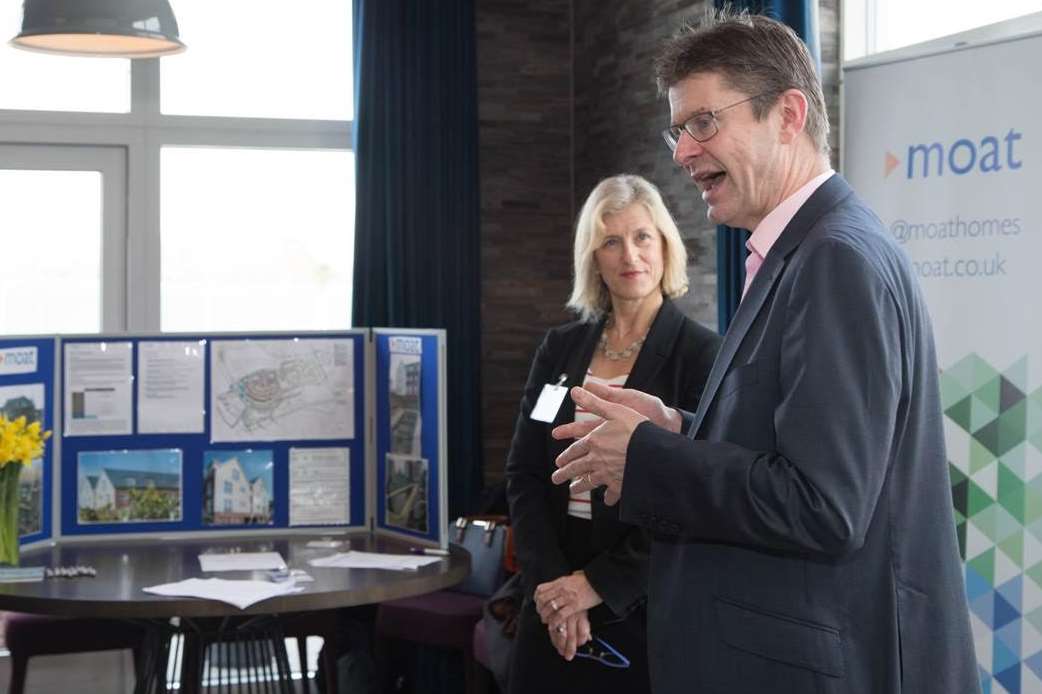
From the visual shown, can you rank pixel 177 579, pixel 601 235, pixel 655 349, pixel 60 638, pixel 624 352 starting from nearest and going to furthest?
pixel 655 349
pixel 624 352
pixel 601 235
pixel 177 579
pixel 60 638

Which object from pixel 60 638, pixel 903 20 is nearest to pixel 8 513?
pixel 60 638

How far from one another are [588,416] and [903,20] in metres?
1.74

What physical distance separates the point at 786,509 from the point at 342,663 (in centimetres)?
328

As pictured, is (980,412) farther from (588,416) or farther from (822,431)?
(822,431)

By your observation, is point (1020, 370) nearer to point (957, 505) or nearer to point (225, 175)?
point (957, 505)

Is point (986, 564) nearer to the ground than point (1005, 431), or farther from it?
nearer to the ground

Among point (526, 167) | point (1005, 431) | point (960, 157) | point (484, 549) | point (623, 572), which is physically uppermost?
point (526, 167)

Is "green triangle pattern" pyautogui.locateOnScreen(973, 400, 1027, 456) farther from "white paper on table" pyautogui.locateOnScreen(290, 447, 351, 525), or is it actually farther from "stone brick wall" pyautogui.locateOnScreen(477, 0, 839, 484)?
"stone brick wall" pyautogui.locateOnScreen(477, 0, 839, 484)

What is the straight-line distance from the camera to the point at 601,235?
2998 mm

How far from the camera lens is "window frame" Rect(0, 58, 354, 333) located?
5074 mm

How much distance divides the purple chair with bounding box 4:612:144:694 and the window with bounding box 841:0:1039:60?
2703mm

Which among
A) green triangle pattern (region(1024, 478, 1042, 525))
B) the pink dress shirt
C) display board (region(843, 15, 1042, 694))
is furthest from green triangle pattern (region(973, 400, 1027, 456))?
the pink dress shirt

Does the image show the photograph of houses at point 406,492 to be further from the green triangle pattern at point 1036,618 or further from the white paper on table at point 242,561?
the green triangle pattern at point 1036,618

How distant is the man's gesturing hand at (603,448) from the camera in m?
1.57
